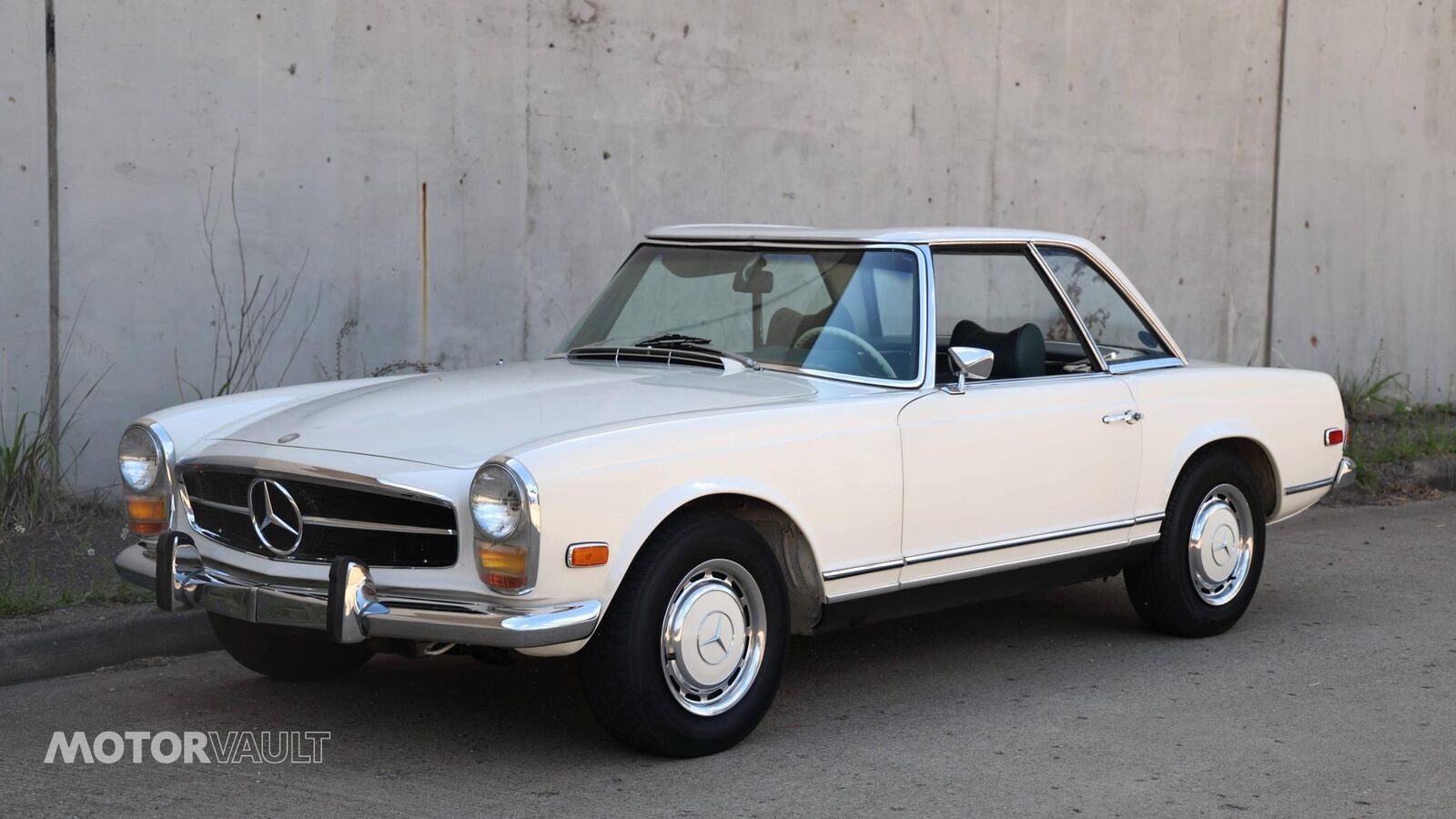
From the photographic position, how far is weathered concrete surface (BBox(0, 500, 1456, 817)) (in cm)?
407

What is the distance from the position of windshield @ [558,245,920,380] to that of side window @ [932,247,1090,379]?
0.65ft

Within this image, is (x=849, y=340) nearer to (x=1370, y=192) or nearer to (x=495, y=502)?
(x=495, y=502)

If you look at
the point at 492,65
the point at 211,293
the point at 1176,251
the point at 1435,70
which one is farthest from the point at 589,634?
the point at 1435,70

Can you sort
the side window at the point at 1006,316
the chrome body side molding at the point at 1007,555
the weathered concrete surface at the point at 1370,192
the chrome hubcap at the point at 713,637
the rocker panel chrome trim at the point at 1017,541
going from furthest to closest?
the weathered concrete surface at the point at 1370,192, the side window at the point at 1006,316, the rocker panel chrome trim at the point at 1017,541, the chrome body side molding at the point at 1007,555, the chrome hubcap at the point at 713,637

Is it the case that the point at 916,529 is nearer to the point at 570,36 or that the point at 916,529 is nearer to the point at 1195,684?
the point at 1195,684

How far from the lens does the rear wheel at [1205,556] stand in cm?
571

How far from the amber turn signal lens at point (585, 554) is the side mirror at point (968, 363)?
1.46 metres

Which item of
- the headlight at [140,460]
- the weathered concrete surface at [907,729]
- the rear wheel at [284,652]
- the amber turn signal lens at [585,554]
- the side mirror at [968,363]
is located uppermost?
the side mirror at [968,363]

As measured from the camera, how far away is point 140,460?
478 cm

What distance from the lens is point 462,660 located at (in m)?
5.56

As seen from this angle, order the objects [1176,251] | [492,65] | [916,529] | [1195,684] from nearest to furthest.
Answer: [916,529], [1195,684], [492,65], [1176,251]

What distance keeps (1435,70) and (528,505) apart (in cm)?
1078

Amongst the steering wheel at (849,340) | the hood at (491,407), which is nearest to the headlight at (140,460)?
the hood at (491,407)

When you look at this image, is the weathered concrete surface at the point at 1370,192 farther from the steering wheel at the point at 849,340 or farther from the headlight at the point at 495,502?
the headlight at the point at 495,502
